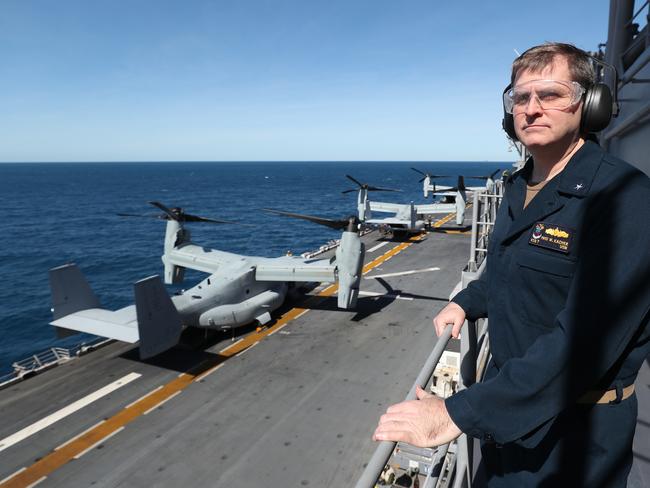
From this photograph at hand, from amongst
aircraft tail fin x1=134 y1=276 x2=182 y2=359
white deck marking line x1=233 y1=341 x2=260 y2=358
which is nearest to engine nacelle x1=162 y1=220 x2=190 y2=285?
white deck marking line x1=233 y1=341 x2=260 y2=358

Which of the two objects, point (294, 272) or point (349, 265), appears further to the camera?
point (294, 272)

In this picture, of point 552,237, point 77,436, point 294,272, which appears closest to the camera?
point 552,237

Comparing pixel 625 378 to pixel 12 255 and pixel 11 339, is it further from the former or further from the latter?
pixel 12 255

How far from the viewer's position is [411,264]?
32.0m

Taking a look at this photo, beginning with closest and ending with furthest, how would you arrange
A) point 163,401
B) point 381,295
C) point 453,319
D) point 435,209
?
point 453,319 < point 163,401 < point 381,295 < point 435,209

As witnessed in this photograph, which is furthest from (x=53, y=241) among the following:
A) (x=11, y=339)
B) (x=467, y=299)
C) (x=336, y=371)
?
(x=467, y=299)

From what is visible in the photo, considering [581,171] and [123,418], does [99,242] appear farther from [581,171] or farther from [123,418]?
[581,171]

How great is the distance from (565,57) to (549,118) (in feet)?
1.34

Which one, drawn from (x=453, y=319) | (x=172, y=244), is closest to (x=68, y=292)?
(x=172, y=244)

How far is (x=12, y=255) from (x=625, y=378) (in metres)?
58.2

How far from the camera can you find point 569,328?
182 cm

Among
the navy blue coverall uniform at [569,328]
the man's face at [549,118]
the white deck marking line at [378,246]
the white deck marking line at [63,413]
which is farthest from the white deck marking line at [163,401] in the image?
the white deck marking line at [378,246]

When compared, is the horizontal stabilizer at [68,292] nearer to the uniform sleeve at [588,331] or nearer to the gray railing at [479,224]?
the gray railing at [479,224]

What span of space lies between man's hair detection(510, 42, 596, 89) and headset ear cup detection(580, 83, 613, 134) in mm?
62
